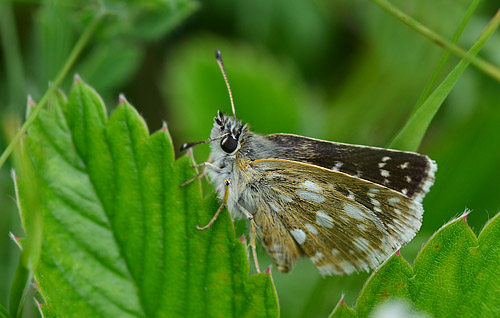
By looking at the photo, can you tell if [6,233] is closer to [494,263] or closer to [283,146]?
[283,146]

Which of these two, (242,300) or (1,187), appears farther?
(1,187)

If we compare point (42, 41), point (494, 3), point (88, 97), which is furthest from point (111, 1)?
point (494, 3)

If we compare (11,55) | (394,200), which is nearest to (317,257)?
(394,200)

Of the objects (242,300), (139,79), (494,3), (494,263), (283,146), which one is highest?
(494,3)

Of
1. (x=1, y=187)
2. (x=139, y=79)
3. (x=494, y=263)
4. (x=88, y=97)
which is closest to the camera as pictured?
(x=494, y=263)

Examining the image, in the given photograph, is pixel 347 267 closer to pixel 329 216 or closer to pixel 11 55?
pixel 329 216

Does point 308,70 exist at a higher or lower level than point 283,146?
higher
